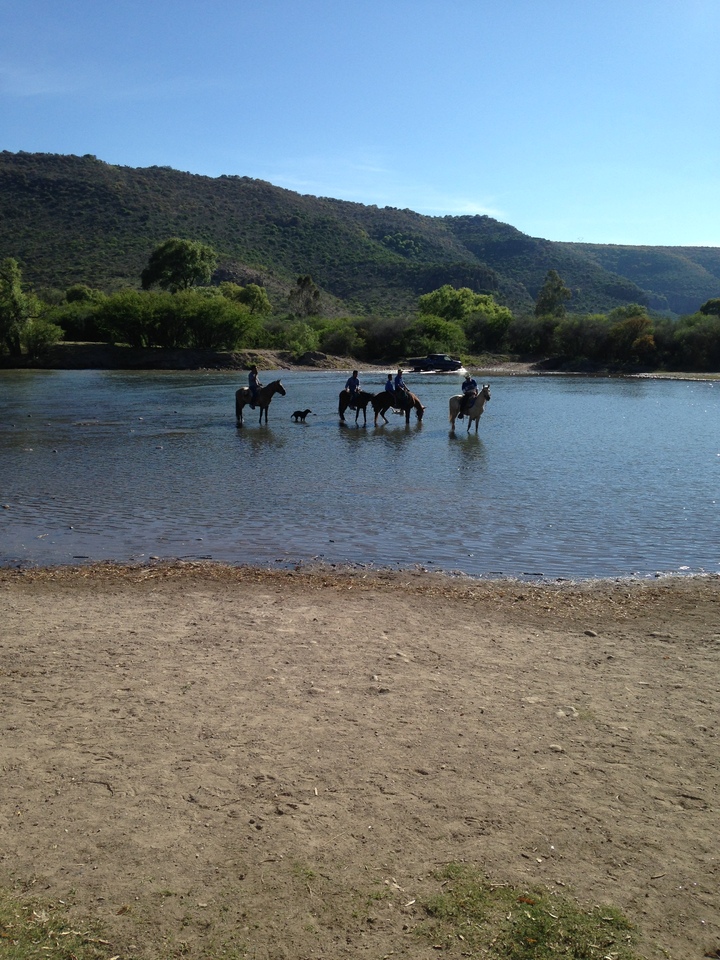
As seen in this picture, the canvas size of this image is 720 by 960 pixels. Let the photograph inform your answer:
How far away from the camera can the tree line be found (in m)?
70.2

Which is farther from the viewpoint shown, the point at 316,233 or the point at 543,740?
the point at 316,233

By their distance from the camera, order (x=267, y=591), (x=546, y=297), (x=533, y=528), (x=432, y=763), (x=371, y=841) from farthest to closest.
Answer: (x=546, y=297) → (x=533, y=528) → (x=267, y=591) → (x=432, y=763) → (x=371, y=841)

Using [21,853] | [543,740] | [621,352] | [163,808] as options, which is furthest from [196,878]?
[621,352]

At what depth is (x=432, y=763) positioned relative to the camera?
5066 millimetres

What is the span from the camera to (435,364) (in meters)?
73.9

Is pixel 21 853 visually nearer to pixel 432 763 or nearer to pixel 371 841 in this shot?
pixel 371 841

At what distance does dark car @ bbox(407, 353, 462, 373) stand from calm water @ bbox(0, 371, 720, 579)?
4122 centimetres

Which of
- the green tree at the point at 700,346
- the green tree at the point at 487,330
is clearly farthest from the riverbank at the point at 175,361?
the green tree at the point at 487,330

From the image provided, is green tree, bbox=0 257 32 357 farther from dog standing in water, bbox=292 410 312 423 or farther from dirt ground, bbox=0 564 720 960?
dirt ground, bbox=0 564 720 960

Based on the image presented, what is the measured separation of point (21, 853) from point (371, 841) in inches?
69.7

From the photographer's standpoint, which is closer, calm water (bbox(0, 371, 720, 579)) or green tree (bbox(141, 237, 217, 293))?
calm water (bbox(0, 371, 720, 579))

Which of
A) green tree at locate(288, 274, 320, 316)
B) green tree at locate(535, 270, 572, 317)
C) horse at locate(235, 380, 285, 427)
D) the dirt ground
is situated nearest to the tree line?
green tree at locate(288, 274, 320, 316)

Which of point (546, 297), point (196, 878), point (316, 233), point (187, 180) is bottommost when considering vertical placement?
point (196, 878)

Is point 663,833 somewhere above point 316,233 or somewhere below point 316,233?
below
